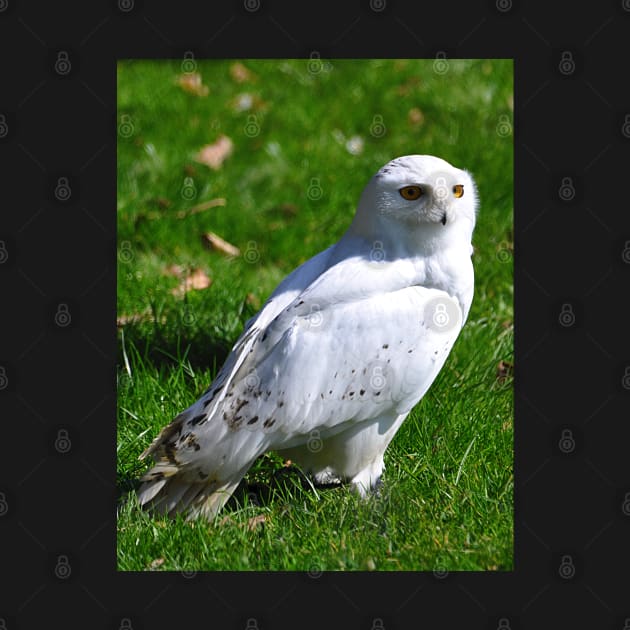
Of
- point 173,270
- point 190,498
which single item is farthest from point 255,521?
point 173,270

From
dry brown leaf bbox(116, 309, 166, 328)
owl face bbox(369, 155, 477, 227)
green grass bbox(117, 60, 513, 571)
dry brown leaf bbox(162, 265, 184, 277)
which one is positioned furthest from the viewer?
dry brown leaf bbox(162, 265, 184, 277)

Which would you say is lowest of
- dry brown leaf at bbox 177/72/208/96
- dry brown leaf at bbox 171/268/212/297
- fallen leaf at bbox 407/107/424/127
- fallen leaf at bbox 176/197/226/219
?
dry brown leaf at bbox 171/268/212/297

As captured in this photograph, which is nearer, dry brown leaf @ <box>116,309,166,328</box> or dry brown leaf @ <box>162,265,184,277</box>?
dry brown leaf @ <box>116,309,166,328</box>

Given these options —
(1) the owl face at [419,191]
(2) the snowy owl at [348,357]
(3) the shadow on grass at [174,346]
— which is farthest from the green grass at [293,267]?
(1) the owl face at [419,191]

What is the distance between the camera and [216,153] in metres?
8.70

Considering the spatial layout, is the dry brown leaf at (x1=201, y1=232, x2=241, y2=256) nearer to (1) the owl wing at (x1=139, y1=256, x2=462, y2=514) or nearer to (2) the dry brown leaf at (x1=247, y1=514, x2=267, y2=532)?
(1) the owl wing at (x1=139, y1=256, x2=462, y2=514)

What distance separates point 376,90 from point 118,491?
553cm

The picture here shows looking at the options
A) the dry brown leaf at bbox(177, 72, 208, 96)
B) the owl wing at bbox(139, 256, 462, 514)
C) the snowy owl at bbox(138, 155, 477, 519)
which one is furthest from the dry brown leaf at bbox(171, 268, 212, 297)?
the dry brown leaf at bbox(177, 72, 208, 96)

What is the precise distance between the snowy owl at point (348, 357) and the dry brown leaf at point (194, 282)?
1892mm

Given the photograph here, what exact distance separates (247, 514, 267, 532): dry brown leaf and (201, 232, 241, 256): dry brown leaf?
298cm

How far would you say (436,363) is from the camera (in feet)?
16.0

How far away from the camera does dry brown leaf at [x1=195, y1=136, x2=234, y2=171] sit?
28.2ft

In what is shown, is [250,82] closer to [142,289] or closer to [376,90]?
[376,90]
